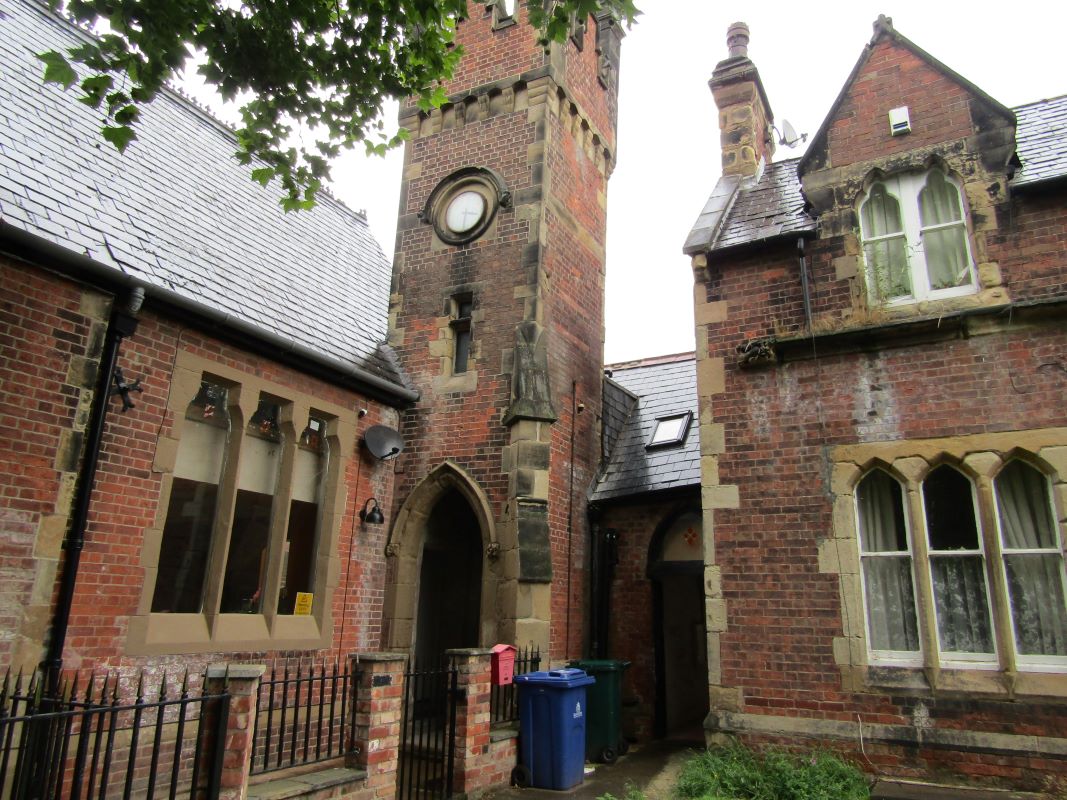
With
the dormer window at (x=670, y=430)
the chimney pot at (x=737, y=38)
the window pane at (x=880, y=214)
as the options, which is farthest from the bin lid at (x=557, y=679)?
the chimney pot at (x=737, y=38)

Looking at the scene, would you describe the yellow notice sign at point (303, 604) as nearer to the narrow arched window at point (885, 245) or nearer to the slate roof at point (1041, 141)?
the narrow arched window at point (885, 245)

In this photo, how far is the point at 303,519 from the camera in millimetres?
9586

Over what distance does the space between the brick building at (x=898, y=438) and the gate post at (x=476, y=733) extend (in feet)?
7.72

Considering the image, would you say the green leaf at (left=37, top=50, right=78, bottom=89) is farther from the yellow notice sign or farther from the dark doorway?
the dark doorway

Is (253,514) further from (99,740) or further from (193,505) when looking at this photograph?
(99,740)

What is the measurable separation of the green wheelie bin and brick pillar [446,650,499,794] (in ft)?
5.93

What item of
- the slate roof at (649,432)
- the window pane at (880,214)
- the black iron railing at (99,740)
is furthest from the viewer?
the slate roof at (649,432)

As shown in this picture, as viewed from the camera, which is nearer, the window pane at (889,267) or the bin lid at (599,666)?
the window pane at (889,267)

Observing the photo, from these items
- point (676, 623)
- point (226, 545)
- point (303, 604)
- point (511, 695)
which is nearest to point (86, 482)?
point (226, 545)

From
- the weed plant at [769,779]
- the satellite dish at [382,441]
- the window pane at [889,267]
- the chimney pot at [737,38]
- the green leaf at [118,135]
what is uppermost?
the chimney pot at [737,38]

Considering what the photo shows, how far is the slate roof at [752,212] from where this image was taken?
378 inches

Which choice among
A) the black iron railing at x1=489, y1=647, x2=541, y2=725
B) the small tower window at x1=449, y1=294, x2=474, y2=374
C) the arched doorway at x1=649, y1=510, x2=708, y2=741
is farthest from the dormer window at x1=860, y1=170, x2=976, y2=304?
the black iron railing at x1=489, y1=647, x2=541, y2=725

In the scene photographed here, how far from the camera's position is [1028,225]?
8.17 m

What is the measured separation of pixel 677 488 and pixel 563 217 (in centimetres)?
472
